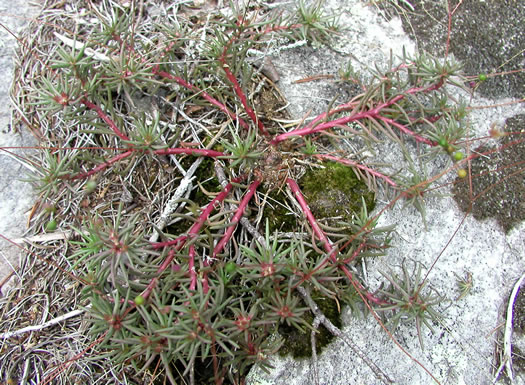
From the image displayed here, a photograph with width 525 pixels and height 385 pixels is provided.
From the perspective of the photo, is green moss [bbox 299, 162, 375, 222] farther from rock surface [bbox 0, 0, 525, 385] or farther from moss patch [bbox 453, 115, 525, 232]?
moss patch [bbox 453, 115, 525, 232]

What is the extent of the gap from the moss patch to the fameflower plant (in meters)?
0.19

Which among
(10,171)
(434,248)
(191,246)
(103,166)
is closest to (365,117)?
(434,248)

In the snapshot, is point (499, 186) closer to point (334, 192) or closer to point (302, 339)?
point (334, 192)

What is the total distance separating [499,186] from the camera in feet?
9.71

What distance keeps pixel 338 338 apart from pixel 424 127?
1.58 m

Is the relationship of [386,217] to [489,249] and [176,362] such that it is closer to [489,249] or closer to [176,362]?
[489,249]

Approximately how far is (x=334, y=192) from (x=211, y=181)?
2.83ft

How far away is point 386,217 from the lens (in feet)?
9.32

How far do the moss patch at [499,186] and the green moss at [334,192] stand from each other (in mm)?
720

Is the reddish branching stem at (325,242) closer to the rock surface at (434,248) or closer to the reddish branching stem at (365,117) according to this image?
the rock surface at (434,248)

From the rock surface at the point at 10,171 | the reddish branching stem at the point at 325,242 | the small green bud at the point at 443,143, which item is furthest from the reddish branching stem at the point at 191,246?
the small green bud at the point at 443,143


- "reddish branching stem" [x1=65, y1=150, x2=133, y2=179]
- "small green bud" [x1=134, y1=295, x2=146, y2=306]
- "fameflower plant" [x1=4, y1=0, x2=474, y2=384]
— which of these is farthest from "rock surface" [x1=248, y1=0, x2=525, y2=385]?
"reddish branching stem" [x1=65, y1=150, x2=133, y2=179]

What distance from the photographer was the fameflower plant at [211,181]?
2312 millimetres

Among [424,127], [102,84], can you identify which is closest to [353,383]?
[424,127]
